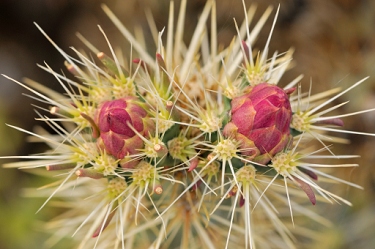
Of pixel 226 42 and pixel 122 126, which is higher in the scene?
pixel 122 126

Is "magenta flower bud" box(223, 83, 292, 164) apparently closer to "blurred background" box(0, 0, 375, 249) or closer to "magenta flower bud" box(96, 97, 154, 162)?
"magenta flower bud" box(96, 97, 154, 162)

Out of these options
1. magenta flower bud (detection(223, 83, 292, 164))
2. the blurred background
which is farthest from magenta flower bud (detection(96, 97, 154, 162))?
the blurred background

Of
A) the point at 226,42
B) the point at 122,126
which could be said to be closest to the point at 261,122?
the point at 122,126

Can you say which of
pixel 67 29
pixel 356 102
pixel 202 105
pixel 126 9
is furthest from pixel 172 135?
pixel 67 29

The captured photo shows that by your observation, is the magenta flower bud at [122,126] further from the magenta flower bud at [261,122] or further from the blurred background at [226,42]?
Result: the blurred background at [226,42]

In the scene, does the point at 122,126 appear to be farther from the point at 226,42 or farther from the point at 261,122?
the point at 226,42

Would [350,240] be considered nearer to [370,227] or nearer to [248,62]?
[370,227]

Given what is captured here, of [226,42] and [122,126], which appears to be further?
[226,42]
